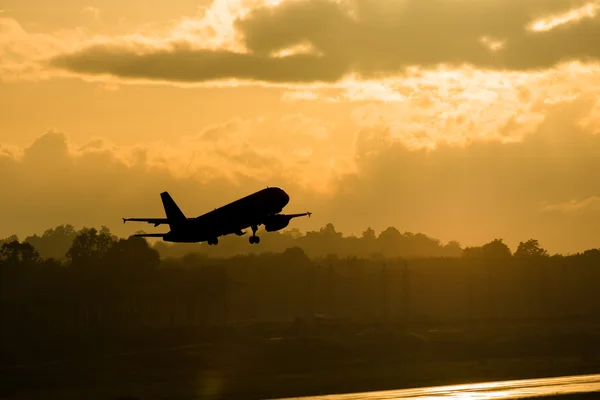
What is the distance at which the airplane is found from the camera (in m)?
165

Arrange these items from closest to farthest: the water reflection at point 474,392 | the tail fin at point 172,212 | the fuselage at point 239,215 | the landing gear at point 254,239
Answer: the landing gear at point 254,239 < the fuselage at point 239,215 < the tail fin at point 172,212 < the water reflection at point 474,392

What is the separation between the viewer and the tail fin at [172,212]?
171000 mm

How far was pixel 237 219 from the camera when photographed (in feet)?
539

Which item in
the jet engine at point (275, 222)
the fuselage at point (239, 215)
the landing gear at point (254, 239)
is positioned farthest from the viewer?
the jet engine at point (275, 222)

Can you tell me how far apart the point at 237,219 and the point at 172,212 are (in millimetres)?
14963

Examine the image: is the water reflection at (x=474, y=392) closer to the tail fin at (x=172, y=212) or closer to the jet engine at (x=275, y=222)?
the jet engine at (x=275, y=222)

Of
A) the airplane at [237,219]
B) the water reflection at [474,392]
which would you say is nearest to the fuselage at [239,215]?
the airplane at [237,219]

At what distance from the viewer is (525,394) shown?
185 metres

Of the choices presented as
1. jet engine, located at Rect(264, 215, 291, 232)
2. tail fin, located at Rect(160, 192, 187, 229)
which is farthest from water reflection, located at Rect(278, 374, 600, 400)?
tail fin, located at Rect(160, 192, 187, 229)

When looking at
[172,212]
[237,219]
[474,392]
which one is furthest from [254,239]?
[474,392]

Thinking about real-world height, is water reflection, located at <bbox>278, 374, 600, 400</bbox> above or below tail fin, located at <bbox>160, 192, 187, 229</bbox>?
below

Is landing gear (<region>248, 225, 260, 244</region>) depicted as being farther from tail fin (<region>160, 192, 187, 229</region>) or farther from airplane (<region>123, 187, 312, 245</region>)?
tail fin (<region>160, 192, 187, 229</region>)

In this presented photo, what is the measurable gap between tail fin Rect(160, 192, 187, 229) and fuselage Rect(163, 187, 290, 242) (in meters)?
3.34

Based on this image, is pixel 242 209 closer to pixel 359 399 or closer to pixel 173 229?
pixel 173 229
